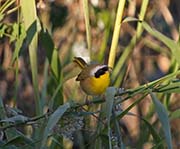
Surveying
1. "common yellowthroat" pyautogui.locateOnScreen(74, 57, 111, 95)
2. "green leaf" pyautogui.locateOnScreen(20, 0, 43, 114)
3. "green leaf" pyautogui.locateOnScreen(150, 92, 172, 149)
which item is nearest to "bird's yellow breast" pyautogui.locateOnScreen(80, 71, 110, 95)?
"common yellowthroat" pyautogui.locateOnScreen(74, 57, 111, 95)

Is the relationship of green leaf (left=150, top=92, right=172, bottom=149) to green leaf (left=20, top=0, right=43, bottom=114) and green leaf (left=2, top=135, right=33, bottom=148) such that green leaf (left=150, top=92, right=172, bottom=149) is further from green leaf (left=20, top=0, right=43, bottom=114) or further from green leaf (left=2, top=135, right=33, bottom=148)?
green leaf (left=20, top=0, right=43, bottom=114)

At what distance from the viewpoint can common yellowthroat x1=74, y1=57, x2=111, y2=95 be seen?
1554 mm

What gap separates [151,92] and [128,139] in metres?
2.12

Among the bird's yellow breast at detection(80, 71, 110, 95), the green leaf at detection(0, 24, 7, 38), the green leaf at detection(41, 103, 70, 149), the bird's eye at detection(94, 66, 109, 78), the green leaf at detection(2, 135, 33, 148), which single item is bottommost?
the green leaf at detection(2, 135, 33, 148)

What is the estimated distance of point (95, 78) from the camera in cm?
157

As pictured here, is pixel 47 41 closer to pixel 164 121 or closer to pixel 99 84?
pixel 99 84

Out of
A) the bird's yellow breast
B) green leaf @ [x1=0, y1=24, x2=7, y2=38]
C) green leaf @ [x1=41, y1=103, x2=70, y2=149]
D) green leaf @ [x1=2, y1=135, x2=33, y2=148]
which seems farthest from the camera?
green leaf @ [x1=0, y1=24, x2=7, y2=38]

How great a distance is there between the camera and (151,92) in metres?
1.33

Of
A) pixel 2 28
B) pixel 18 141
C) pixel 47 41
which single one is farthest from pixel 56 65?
pixel 18 141

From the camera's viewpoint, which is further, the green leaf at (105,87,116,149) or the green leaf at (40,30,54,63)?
the green leaf at (40,30,54,63)

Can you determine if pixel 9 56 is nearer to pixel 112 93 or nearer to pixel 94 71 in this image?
pixel 94 71

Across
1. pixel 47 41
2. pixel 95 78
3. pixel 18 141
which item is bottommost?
pixel 18 141

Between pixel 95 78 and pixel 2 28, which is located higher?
pixel 2 28

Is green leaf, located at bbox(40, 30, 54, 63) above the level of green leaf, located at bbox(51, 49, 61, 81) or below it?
above
